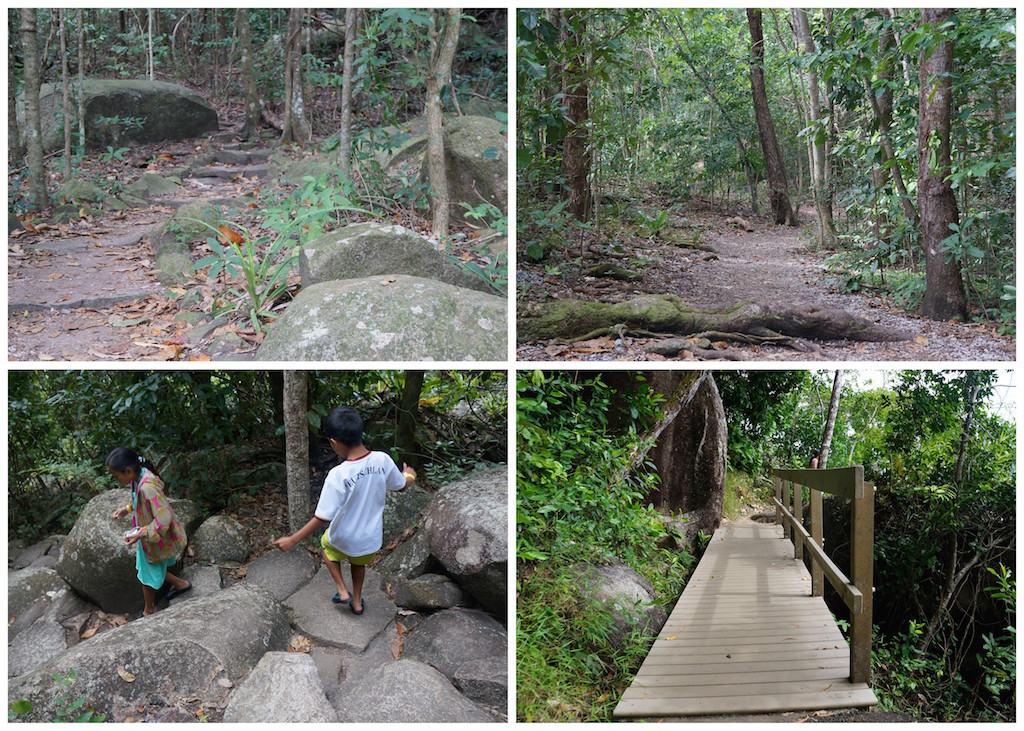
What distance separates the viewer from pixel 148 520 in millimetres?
3275

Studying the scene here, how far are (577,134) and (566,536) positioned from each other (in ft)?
9.46

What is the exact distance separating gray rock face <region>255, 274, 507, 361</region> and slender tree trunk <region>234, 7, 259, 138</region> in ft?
24.4

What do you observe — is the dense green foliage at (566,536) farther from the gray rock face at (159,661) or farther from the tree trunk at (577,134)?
the tree trunk at (577,134)

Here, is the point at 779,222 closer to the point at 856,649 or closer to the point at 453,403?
the point at 453,403

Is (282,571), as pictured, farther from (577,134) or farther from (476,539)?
(577,134)

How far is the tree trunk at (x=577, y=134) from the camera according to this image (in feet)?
12.6

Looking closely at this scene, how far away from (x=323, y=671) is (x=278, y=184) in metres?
5.54

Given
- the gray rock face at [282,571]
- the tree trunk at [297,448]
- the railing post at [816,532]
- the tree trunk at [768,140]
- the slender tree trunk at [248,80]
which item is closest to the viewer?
the gray rock face at [282,571]

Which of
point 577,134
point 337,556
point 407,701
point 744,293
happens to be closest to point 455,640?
point 407,701

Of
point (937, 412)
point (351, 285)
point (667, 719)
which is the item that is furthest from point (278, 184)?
point (937, 412)

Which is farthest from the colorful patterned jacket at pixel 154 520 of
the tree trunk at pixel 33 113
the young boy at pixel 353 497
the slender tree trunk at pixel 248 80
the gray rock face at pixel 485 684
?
the slender tree trunk at pixel 248 80

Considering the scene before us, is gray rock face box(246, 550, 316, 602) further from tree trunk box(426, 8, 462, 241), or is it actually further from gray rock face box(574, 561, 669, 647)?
tree trunk box(426, 8, 462, 241)

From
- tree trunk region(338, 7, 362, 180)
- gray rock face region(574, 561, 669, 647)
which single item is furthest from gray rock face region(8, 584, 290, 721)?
tree trunk region(338, 7, 362, 180)

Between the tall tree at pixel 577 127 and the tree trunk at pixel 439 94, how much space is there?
26.3 inches
